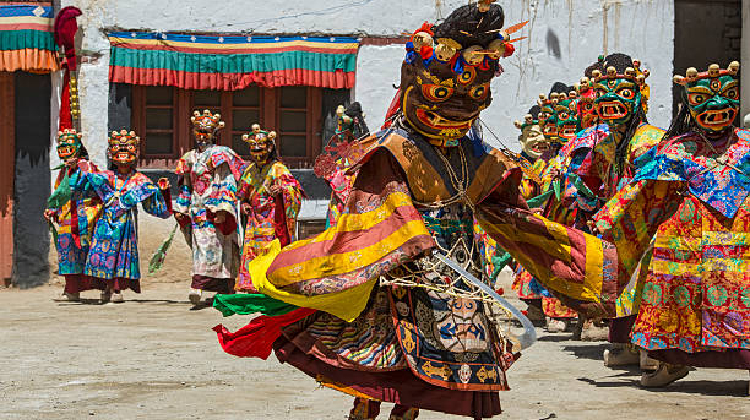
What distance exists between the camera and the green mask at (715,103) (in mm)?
7219

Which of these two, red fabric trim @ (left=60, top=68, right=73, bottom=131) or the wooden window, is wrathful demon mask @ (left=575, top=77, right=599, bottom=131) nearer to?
the wooden window

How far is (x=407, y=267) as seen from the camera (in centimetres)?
467

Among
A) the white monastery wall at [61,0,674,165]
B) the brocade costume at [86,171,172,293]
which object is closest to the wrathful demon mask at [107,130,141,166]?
the brocade costume at [86,171,172,293]

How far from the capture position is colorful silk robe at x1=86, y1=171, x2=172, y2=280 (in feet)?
46.4

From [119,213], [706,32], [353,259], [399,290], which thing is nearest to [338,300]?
[353,259]

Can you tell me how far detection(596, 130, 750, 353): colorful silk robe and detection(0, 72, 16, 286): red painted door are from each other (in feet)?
36.8

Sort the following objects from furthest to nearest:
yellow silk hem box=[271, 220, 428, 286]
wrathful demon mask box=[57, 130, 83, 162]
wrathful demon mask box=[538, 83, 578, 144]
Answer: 1. wrathful demon mask box=[57, 130, 83, 162]
2. wrathful demon mask box=[538, 83, 578, 144]
3. yellow silk hem box=[271, 220, 428, 286]

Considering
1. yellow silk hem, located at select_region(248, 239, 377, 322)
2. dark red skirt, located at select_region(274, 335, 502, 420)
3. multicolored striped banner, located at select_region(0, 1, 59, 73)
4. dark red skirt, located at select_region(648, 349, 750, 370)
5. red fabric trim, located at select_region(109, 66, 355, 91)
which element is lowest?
dark red skirt, located at select_region(648, 349, 750, 370)

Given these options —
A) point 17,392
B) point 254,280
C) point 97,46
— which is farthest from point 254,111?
point 254,280

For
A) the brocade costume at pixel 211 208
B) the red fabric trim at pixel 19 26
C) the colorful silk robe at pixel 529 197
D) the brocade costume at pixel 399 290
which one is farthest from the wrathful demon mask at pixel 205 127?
the brocade costume at pixel 399 290

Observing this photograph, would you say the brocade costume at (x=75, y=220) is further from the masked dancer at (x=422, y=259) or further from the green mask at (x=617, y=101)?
the masked dancer at (x=422, y=259)

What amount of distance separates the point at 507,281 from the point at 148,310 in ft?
18.0

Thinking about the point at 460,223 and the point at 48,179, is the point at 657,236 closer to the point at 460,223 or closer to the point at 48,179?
the point at 460,223

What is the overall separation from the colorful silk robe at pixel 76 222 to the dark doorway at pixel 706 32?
28.0 ft
